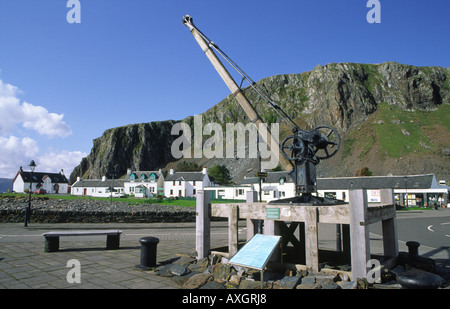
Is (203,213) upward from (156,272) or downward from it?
upward

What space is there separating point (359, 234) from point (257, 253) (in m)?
1.99

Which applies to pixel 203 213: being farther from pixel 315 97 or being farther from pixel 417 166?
pixel 315 97

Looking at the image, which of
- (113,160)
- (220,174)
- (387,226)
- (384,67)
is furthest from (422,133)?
(113,160)

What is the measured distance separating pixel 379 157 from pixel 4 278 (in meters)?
109

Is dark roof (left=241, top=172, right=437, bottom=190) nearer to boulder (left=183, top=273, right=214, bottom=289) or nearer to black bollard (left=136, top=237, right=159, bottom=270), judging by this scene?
black bollard (left=136, top=237, right=159, bottom=270)

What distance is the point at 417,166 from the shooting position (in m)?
84.8

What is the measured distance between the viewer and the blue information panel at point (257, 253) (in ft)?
17.4

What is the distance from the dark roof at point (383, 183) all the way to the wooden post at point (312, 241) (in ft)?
164

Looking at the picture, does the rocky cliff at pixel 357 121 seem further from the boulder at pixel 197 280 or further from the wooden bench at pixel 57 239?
the boulder at pixel 197 280

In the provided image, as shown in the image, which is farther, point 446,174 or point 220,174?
point 220,174

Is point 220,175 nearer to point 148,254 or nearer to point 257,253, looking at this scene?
point 148,254

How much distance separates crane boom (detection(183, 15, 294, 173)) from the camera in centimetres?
849

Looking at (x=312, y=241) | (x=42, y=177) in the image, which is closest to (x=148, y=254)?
(x=312, y=241)

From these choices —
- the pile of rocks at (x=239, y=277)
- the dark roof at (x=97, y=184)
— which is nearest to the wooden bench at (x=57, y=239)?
the pile of rocks at (x=239, y=277)
